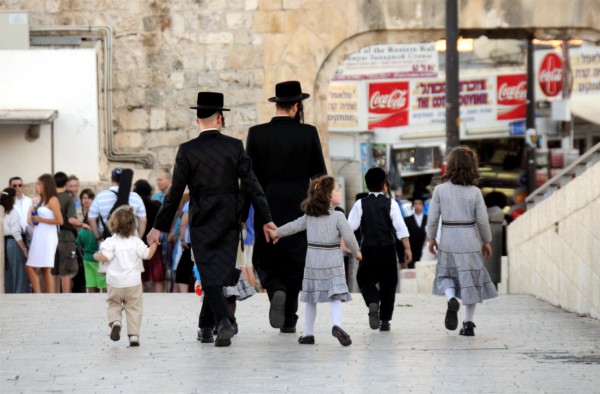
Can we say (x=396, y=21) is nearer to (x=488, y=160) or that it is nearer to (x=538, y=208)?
(x=538, y=208)

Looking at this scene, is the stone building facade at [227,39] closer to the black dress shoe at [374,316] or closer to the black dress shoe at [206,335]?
the black dress shoe at [374,316]

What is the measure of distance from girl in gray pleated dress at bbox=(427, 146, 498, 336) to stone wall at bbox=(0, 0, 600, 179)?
8.06m


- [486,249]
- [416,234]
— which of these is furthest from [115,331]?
[416,234]

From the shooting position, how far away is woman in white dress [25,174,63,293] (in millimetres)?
16016

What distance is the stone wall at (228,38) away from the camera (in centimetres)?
1877

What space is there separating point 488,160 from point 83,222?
17.2 meters

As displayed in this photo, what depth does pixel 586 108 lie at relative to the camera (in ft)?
90.1

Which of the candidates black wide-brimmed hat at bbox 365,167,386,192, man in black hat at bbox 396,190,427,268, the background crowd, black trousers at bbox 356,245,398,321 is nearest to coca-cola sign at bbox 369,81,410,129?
man in black hat at bbox 396,190,427,268

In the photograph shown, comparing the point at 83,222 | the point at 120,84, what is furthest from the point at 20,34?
the point at 83,222

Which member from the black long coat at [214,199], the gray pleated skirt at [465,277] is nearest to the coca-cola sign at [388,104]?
the gray pleated skirt at [465,277]

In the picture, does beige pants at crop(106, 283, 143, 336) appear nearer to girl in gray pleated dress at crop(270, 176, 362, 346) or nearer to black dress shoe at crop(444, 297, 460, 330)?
girl in gray pleated dress at crop(270, 176, 362, 346)

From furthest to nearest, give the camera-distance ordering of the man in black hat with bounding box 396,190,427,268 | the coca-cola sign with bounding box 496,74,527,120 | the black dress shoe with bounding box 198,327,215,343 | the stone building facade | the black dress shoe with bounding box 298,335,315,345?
the coca-cola sign with bounding box 496,74,527,120 → the man in black hat with bounding box 396,190,427,268 → the stone building facade → the black dress shoe with bounding box 198,327,215,343 → the black dress shoe with bounding box 298,335,315,345

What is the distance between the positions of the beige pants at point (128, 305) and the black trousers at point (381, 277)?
6.33ft

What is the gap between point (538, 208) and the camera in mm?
15055
